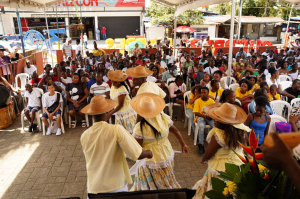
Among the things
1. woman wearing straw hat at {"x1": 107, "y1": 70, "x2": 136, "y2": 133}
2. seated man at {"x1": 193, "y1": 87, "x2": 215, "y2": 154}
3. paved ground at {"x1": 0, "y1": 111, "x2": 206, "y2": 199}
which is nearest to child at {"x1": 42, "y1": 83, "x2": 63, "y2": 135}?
paved ground at {"x1": 0, "y1": 111, "x2": 206, "y2": 199}

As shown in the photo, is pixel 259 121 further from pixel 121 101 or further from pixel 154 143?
pixel 121 101

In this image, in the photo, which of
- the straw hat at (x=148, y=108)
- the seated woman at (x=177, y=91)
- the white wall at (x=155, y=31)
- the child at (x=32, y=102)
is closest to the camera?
the straw hat at (x=148, y=108)

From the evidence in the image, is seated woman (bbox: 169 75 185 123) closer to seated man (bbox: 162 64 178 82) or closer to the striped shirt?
seated man (bbox: 162 64 178 82)

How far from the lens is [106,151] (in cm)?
221


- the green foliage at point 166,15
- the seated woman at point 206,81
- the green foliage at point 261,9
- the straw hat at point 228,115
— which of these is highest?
the green foliage at point 261,9

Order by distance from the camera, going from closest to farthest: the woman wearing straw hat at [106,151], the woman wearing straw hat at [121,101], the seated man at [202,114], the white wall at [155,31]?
the woman wearing straw hat at [106,151]
the woman wearing straw hat at [121,101]
the seated man at [202,114]
the white wall at [155,31]

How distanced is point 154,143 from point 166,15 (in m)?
21.1

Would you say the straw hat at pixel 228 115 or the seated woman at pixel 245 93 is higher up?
the straw hat at pixel 228 115

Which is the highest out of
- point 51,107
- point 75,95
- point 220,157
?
point 220,157

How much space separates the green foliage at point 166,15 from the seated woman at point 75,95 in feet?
57.5

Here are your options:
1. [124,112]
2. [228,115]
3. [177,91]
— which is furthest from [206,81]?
[228,115]

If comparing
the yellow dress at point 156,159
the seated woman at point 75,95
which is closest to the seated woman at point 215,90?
the yellow dress at point 156,159

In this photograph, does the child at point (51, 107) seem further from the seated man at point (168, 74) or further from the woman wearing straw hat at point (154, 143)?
the woman wearing straw hat at point (154, 143)

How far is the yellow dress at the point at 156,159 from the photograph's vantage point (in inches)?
102
